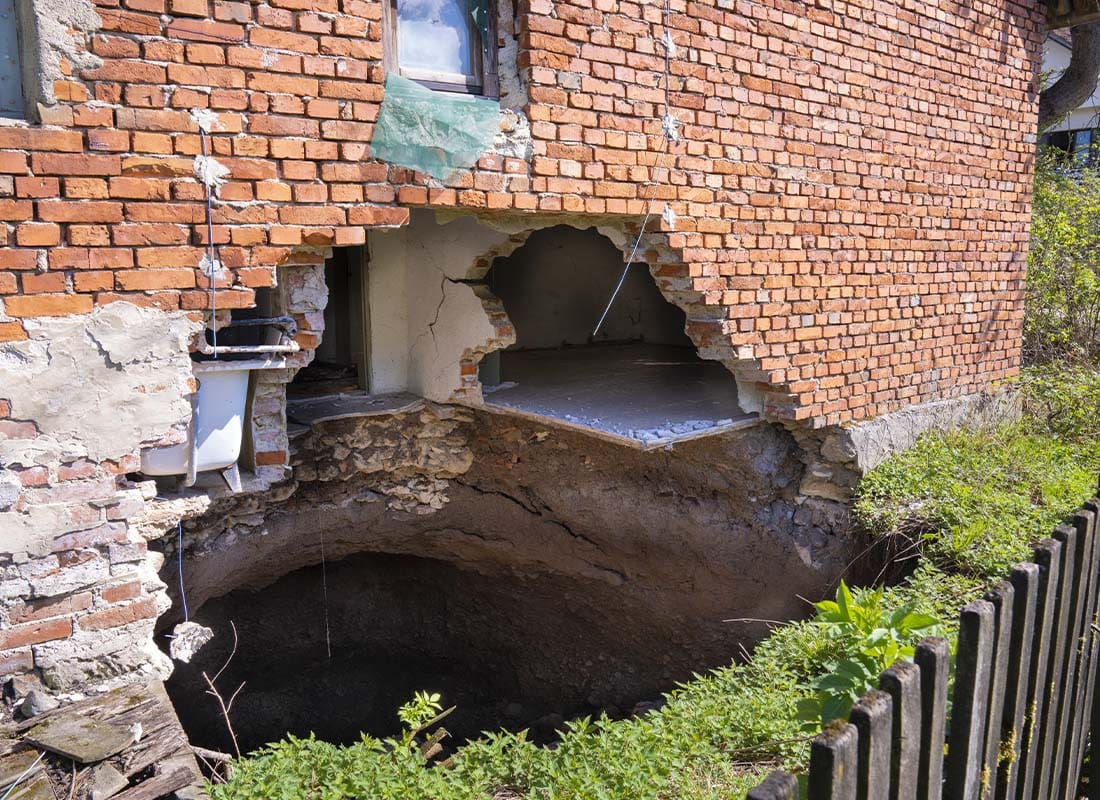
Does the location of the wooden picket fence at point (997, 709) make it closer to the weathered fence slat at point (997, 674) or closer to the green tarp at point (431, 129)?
the weathered fence slat at point (997, 674)

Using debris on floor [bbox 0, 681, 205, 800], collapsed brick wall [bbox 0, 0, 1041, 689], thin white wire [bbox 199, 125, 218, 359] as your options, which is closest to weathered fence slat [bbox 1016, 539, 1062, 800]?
debris on floor [bbox 0, 681, 205, 800]

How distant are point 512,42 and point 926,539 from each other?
382 cm

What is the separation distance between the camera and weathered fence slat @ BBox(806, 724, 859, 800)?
147 cm

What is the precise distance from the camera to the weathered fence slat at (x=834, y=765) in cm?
147

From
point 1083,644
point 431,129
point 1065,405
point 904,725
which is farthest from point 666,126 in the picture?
point 1065,405

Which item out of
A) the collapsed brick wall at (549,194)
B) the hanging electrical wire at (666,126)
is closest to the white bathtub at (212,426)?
the collapsed brick wall at (549,194)

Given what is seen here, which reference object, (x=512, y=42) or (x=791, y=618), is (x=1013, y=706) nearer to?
(x=512, y=42)

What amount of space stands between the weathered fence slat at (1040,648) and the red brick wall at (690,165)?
268 centimetres

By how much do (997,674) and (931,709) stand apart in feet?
1.10

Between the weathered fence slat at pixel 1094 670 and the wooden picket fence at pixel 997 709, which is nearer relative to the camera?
A: the wooden picket fence at pixel 997 709

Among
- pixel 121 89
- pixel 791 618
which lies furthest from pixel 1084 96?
pixel 121 89

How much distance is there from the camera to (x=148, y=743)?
286cm

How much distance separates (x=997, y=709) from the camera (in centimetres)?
198

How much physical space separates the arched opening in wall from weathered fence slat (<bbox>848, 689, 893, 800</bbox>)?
10.3 ft
